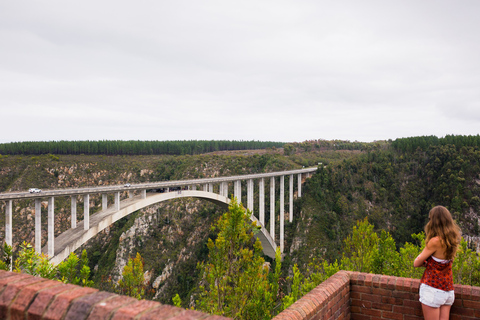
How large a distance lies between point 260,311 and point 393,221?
4791cm

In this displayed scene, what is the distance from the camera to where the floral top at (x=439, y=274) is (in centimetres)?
383

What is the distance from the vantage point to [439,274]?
3.84 meters

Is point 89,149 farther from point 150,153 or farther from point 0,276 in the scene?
point 0,276

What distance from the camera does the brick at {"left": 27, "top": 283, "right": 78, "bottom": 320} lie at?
1778 millimetres

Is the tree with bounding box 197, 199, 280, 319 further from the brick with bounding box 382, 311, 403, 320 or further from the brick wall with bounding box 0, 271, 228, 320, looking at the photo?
the brick wall with bounding box 0, 271, 228, 320

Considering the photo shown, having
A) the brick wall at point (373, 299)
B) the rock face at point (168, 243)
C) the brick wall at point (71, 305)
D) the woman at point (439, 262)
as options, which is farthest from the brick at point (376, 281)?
the rock face at point (168, 243)

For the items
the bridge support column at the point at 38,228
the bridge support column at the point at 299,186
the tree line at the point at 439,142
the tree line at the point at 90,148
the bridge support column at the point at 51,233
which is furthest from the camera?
the tree line at the point at 90,148

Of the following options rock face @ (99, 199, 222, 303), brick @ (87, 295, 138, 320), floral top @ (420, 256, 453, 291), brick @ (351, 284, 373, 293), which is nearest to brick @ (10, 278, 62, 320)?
brick @ (87, 295, 138, 320)

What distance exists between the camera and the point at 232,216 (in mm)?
8414

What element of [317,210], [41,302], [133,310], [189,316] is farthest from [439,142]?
[41,302]

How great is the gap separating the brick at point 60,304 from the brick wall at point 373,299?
9.04 ft

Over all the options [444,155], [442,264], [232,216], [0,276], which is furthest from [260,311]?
[444,155]

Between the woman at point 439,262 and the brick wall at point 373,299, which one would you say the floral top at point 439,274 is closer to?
the woman at point 439,262

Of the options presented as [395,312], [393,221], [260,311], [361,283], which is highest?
[361,283]
